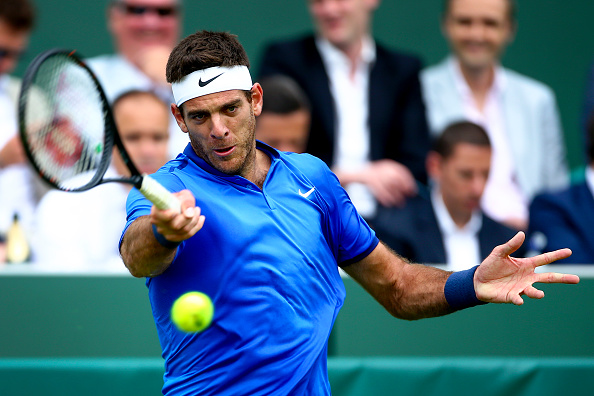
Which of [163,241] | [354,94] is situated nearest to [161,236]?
[163,241]

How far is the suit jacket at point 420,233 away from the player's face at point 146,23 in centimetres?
203

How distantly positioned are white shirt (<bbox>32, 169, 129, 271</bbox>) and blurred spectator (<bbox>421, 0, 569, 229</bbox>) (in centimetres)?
269

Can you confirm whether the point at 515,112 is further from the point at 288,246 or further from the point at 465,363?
the point at 288,246

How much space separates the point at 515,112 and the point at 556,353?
2.59m

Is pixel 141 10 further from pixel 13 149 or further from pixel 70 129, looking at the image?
pixel 70 129

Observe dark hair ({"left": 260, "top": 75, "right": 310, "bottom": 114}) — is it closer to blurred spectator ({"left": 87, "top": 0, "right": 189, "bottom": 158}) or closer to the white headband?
blurred spectator ({"left": 87, "top": 0, "right": 189, "bottom": 158})

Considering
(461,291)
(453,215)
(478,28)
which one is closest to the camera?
(461,291)

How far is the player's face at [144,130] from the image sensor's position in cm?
509

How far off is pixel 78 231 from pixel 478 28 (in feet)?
10.9

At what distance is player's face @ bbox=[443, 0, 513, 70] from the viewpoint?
20.3ft

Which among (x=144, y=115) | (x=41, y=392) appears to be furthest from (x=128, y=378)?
(x=144, y=115)

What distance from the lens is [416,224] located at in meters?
5.22

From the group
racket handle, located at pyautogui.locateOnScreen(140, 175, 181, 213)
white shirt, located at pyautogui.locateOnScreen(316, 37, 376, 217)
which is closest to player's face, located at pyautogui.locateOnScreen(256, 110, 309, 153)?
white shirt, located at pyautogui.locateOnScreen(316, 37, 376, 217)

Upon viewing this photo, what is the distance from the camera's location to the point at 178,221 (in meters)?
2.38
